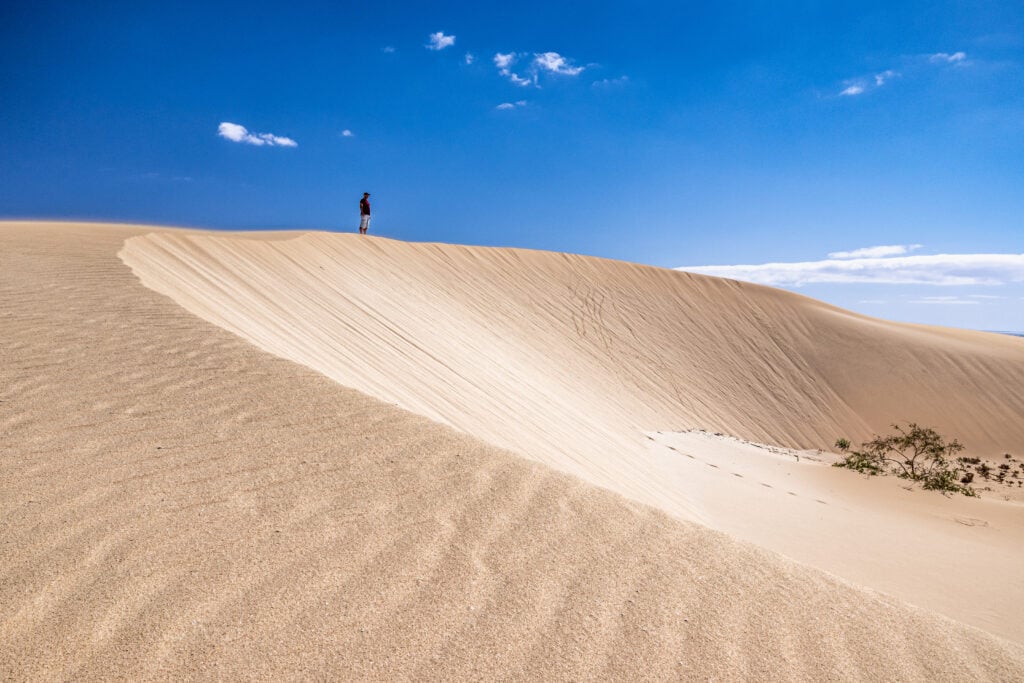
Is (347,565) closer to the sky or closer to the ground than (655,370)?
closer to the sky

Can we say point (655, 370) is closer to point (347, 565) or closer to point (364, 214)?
point (364, 214)

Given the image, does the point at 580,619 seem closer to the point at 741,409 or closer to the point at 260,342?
the point at 260,342

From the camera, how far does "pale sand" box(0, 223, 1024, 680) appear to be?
1.97 metres

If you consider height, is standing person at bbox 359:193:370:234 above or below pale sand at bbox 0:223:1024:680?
above

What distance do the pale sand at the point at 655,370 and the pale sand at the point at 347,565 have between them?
1.29 m

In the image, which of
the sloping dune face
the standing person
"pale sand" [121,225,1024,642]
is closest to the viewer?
"pale sand" [121,225,1024,642]

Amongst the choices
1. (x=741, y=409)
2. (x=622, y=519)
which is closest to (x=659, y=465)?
(x=622, y=519)

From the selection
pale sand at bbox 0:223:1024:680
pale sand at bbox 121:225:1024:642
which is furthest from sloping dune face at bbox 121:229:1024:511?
pale sand at bbox 0:223:1024:680

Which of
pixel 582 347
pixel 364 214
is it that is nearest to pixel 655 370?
pixel 582 347

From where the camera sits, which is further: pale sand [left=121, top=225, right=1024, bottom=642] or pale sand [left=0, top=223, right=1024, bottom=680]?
pale sand [left=121, top=225, right=1024, bottom=642]

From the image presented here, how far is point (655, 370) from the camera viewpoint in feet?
49.8

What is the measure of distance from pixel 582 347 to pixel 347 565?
12684 mm

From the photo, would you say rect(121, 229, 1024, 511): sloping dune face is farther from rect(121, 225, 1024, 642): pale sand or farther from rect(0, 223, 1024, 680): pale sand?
rect(0, 223, 1024, 680): pale sand

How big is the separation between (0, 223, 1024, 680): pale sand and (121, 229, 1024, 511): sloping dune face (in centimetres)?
141
